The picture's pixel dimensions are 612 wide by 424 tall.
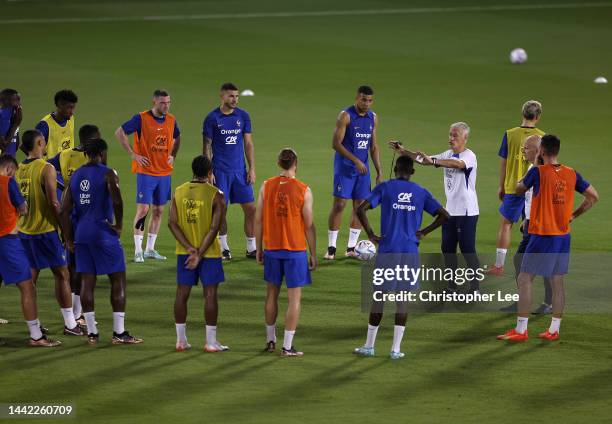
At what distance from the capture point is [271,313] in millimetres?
11344

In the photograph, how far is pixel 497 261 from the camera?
49.1 ft

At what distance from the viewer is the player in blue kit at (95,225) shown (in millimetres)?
11492

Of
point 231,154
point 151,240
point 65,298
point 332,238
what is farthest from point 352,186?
point 65,298

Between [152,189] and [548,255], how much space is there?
19.6 ft

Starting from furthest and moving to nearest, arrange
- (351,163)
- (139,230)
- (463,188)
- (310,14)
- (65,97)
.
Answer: (310,14), (351,163), (139,230), (65,97), (463,188)

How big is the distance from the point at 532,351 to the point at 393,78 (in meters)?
20.7

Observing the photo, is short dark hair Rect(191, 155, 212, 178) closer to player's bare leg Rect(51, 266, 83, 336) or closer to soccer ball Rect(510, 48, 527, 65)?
player's bare leg Rect(51, 266, 83, 336)

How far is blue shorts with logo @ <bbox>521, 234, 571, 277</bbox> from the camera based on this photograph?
11.8 m

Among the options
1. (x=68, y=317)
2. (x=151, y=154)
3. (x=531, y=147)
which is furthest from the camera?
(x=151, y=154)

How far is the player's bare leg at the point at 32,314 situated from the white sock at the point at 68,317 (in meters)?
0.41

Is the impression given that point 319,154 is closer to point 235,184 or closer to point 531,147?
point 235,184

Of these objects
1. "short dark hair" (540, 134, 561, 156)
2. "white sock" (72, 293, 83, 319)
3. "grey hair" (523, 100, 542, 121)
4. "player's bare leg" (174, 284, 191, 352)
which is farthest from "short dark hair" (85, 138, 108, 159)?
"grey hair" (523, 100, 542, 121)

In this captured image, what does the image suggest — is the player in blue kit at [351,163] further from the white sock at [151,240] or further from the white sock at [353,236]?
the white sock at [151,240]

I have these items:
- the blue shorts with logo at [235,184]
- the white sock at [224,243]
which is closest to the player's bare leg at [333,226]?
the blue shorts with logo at [235,184]
